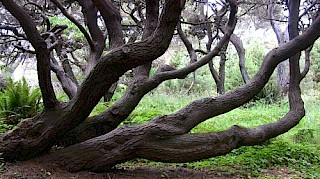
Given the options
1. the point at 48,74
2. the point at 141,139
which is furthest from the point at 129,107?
the point at 48,74

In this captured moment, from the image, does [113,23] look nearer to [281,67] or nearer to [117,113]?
[117,113]

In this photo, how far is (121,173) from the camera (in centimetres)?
334

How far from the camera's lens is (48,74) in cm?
317

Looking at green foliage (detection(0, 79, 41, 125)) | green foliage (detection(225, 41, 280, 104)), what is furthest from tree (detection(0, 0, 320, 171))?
green foliage (detection(225, 41, 280, 104))

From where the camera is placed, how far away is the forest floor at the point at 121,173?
9.66 feet

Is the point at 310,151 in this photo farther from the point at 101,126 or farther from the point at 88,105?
the point at 88,105

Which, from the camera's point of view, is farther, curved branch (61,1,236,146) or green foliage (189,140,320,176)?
green foliage (189,140,320,176)

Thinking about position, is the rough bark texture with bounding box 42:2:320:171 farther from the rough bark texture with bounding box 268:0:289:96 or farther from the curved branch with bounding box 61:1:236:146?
the rough bark texture with bounding box 268:0:289:96

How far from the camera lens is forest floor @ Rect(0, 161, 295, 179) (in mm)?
2945

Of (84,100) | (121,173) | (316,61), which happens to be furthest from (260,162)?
(316,61)

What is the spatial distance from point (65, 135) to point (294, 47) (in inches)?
99.9

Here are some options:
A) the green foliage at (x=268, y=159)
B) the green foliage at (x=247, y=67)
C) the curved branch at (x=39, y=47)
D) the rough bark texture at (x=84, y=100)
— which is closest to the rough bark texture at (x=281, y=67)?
the green foliage at (x=247, y=67)

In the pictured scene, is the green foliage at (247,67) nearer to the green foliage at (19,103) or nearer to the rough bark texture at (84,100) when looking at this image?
the green foliage at (19,103)

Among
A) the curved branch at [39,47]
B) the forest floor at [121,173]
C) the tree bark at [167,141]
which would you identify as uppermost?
the curved branch at [39,47]
